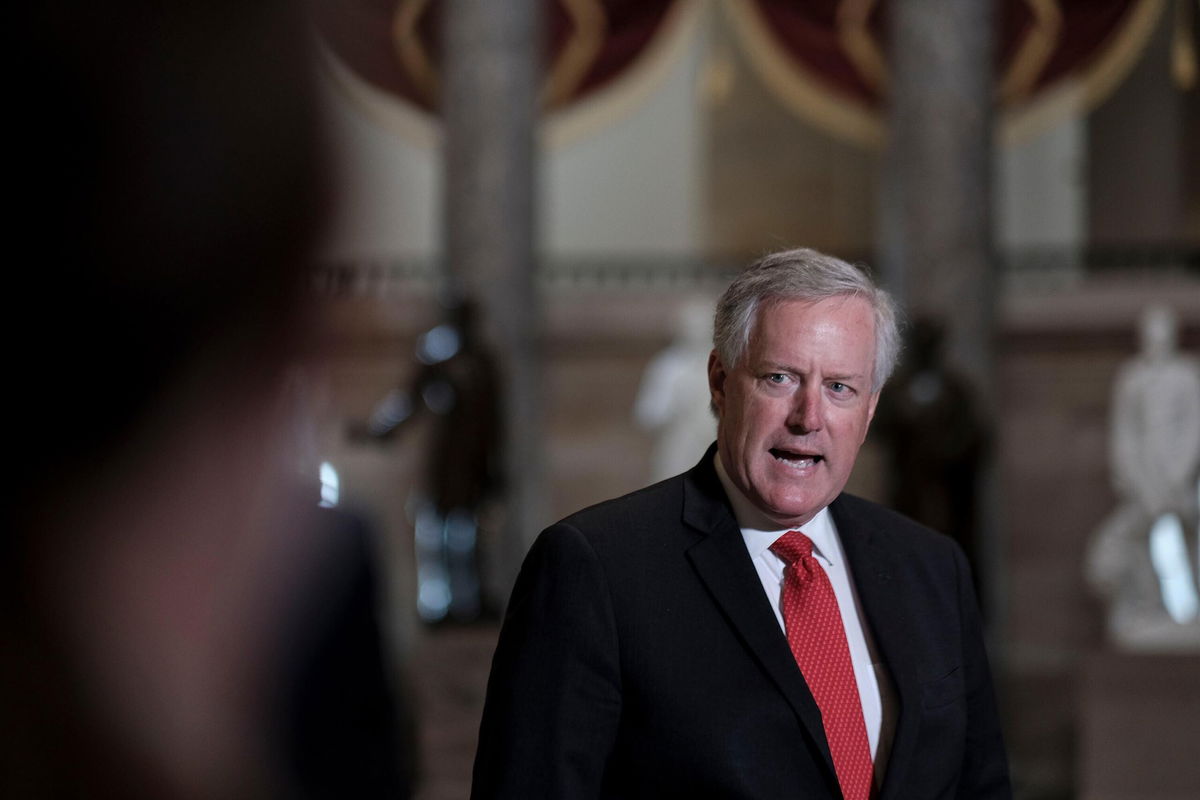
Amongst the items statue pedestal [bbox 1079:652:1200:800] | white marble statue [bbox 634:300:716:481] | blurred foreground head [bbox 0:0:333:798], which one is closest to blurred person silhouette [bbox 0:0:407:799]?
blurred foreground head [bbox 0:0:333:798]

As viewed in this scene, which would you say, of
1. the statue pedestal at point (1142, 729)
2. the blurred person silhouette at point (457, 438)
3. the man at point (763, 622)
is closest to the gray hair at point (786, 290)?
the man at point (763, 622)

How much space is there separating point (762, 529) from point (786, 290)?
12.3 inches

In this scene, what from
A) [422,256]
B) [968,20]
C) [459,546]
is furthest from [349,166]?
[422,256]

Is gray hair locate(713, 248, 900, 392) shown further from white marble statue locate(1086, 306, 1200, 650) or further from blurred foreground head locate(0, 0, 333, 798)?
white marble statue locate(1086, 306, 1200, 650)

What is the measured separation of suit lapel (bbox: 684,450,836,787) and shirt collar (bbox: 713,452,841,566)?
2cm

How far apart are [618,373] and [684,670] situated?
11.2 meters

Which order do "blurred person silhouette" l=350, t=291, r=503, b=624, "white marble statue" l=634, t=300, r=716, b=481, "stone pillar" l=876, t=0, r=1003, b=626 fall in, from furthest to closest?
"stone pillar" l=876, t=0, r=1003, b=626, "white marble statue" l=634, t=300, r=716, b=481, "blurred person silhouette" l=350, t=291, r=503, b=624

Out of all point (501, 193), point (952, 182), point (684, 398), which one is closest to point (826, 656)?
point (684, 398)

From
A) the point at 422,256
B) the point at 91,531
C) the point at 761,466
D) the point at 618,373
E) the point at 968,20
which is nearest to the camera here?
the point at 91,531

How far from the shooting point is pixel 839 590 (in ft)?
6.77

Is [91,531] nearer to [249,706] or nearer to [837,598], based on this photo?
[249,706]

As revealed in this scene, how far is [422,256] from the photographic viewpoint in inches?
596

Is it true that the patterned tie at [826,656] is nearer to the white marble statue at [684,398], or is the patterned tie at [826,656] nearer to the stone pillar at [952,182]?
the white marble statue at [684,398]

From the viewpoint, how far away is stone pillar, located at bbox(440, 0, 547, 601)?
35.6 feet
